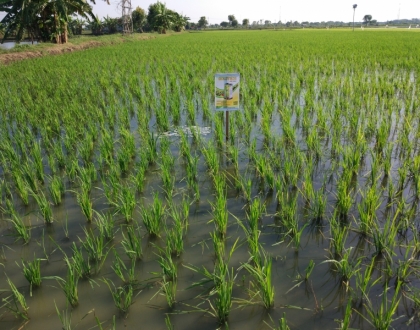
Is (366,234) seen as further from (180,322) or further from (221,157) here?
(221,157)

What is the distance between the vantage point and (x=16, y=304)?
5.66 ft

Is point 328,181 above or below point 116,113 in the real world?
below

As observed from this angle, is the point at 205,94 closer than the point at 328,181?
No

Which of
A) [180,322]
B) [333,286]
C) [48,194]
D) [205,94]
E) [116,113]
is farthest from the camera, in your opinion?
[205,94]

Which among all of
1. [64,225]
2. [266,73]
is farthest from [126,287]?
[266,73]

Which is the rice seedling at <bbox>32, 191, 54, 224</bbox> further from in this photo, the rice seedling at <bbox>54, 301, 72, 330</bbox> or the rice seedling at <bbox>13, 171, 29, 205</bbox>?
the rice seedling at <bbox>54, 301, 72, 330</bbox>

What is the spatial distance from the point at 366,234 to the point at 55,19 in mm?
18256

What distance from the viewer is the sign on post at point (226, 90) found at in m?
3.63

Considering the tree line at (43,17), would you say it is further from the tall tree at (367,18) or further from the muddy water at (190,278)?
the tall tree at (367,18)

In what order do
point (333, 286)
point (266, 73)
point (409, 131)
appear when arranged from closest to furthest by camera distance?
point (333, 286)
point (409, 131)
point (266, 73)

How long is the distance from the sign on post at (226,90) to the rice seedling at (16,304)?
2556mm

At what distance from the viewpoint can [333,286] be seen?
5.86 ft

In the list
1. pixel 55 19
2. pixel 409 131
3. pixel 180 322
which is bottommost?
pixel 180 322

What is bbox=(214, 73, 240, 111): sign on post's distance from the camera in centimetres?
363
